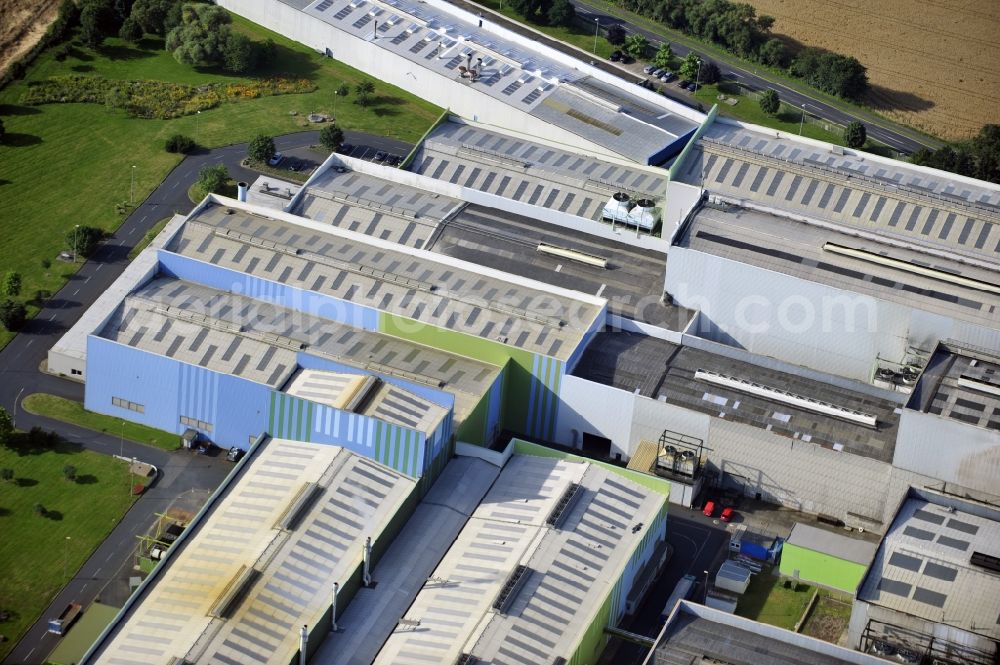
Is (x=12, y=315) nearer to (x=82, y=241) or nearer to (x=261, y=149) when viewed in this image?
(x=82, y=241)

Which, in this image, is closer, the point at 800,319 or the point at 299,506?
the point at 299,506

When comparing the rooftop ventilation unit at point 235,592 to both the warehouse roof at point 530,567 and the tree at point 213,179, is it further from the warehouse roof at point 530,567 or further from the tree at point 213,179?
the tree at point 213,179

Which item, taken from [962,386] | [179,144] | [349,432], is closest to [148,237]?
[179,144]

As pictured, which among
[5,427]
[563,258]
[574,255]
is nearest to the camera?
[5,427]

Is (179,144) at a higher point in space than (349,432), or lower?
lower

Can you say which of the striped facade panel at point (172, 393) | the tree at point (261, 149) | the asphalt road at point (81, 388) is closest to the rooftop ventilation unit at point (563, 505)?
the striped facade panel at point (172, 393)

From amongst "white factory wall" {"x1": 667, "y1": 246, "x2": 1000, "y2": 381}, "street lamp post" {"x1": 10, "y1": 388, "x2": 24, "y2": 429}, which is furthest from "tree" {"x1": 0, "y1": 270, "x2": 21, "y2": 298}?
"white factory wall" {"x1": 667, "y1": 246, "x2": 1000, "y2": 381}
